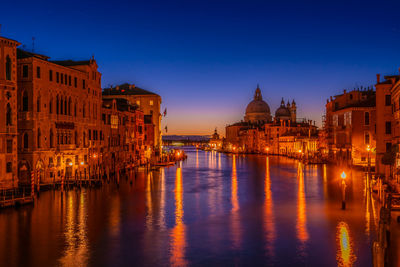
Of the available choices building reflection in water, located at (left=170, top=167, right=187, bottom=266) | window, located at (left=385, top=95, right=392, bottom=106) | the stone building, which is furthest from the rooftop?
building reflection in water, located at (left=170, top=167, right=187, bottom=266)

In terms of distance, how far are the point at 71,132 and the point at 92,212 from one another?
50.5ft

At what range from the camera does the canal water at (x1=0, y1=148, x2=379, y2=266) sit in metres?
15.4

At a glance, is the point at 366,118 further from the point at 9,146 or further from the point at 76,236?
the point at 76,236

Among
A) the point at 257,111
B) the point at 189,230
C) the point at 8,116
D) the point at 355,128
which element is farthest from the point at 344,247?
the point at 257,111

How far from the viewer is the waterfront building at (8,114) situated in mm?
27359

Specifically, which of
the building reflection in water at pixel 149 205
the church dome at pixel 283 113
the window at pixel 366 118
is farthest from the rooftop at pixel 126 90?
the church dome at pixel 283 113

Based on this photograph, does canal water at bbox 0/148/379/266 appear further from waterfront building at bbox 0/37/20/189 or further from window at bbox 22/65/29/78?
window at bbox 22/65/29/78

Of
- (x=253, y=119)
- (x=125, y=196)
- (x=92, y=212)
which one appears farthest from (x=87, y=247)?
(x=253, y=119)

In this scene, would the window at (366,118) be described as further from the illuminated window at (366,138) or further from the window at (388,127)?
the window at (388,127)

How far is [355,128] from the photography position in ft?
193

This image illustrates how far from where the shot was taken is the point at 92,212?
2419 centimetres

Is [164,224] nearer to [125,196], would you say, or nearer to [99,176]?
[125,196]

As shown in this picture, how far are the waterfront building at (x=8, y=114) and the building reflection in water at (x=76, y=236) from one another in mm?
4542

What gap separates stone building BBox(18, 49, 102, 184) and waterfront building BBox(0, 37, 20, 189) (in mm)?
3598
